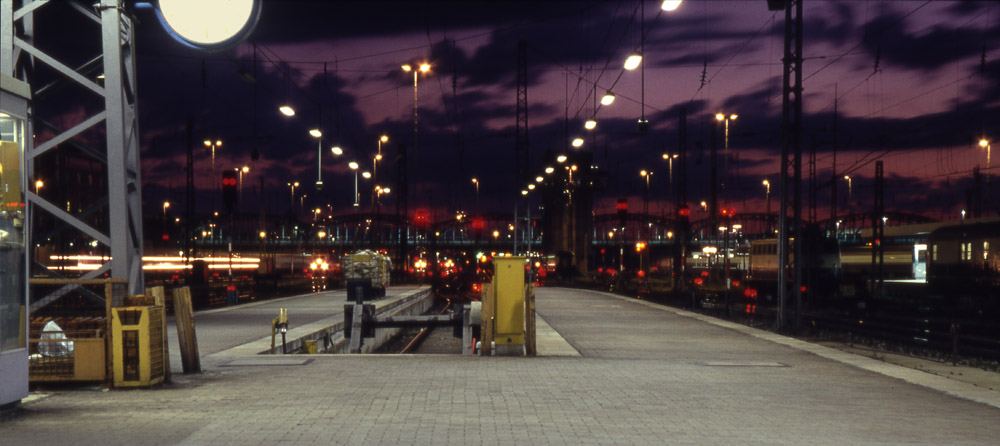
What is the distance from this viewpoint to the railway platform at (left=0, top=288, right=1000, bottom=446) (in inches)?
309

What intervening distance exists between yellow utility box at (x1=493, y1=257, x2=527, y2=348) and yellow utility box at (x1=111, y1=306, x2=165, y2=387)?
6.07 meters

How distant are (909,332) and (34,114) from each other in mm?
22519

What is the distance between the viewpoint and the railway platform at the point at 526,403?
7836 mm

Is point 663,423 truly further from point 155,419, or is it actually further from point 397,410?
point 155,419

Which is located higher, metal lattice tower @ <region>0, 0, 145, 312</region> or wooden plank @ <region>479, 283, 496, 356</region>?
metal lattice tower @ <region>0, 0, 145, 312</region>

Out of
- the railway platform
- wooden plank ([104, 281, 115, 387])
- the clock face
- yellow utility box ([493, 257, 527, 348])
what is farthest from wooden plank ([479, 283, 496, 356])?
the clock face

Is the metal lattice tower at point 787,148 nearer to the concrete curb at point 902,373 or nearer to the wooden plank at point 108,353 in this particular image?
the concrete curb at point 902,373

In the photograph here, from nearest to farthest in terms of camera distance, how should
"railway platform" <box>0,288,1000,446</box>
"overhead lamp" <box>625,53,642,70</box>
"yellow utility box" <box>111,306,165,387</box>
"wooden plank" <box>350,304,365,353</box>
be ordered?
"railway platform" <box>0,288,1000,446</box> < "yellow utility box" <box>111,306,165,387</box> < "overhead lamp" <box>625,53,642,70</box> < "wooden plank" <box>350,304,365,353</box>

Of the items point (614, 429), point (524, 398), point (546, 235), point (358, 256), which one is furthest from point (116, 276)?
point (546, 235)

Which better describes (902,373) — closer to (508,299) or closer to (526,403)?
(508,299)

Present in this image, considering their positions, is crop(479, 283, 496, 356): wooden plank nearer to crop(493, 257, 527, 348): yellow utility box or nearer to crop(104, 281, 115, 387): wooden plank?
crop(493, 257, 527, 348): yellow utility box

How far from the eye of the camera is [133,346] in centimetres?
1060

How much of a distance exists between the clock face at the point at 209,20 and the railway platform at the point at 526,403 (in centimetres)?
445

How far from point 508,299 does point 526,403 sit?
526 centimetres
